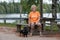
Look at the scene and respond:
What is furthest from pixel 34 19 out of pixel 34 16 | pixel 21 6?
pixel 21 6

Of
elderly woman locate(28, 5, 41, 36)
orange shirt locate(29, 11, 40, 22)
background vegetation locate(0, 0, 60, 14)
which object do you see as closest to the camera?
elderly woman locate(28, 5, 41, 36)

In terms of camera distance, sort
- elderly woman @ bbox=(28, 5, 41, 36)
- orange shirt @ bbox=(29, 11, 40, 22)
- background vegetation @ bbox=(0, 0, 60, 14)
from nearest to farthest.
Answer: elderly woman @ bbox=(28, 5, 41, 36), orange shirt @ bbox=(29, 11, 40, 22), background vegetation @ bbox=(0, 0, 60, 14)

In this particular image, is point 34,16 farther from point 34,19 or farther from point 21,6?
point 21,6

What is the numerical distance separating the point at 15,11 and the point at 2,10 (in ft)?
2.57

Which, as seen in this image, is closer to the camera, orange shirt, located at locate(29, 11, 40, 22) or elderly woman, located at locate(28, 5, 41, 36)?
elderly woman, located at locate(28, 5, 41, 36)

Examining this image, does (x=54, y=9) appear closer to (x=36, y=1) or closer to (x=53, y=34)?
(x=36, y=1)

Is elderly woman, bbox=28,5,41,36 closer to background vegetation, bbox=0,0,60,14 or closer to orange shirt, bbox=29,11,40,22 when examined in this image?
orange shirt, bbox=29,11,40,22

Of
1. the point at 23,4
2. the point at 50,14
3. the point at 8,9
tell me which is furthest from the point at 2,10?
the point at 50,14

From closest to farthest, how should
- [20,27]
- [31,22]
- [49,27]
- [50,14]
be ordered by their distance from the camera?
[31,22] → [20,27] → [49,27] → [50,14]

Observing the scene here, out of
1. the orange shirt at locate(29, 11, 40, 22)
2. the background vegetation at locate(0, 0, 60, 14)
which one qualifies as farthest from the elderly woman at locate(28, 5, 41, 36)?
the background vegetation at locate(0, 0, 60, 14)

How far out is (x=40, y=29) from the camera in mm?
10680

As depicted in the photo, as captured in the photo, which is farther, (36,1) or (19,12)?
(19,12)

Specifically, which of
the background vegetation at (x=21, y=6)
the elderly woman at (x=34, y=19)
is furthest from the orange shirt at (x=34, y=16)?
the background vegetation at (x=21, y=6)

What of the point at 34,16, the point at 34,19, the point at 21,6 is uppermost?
the point at 21,6
